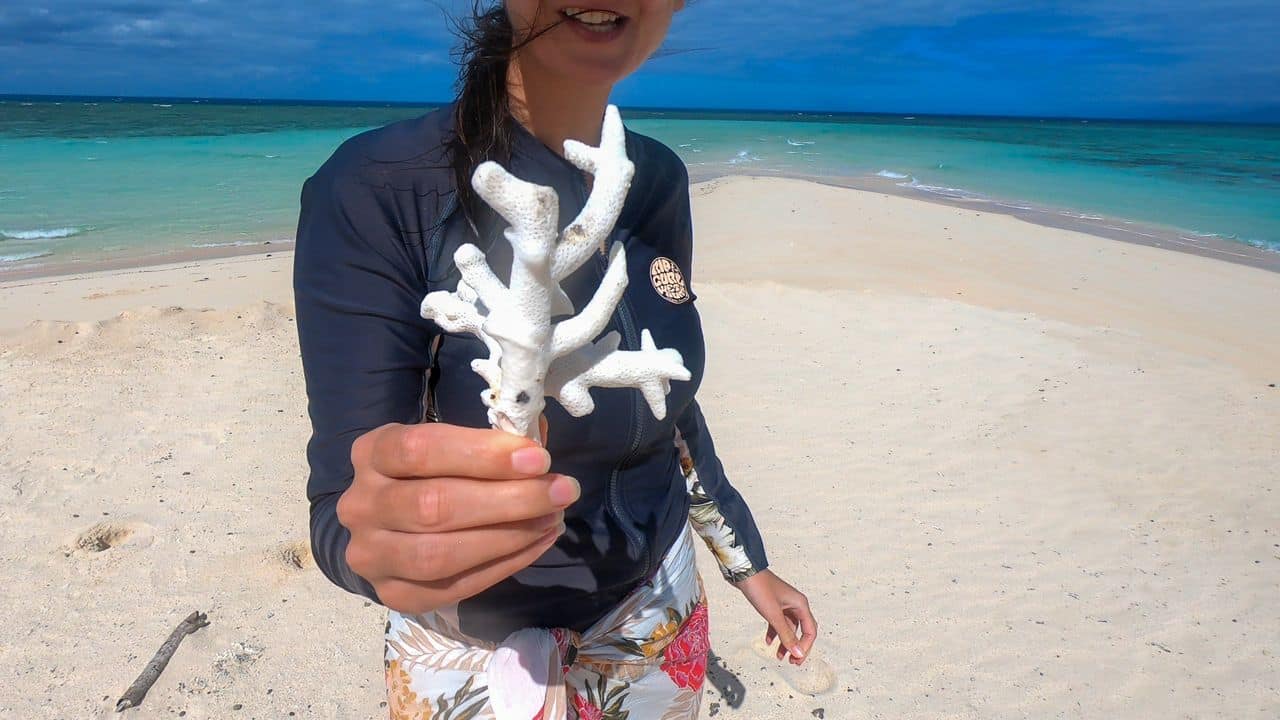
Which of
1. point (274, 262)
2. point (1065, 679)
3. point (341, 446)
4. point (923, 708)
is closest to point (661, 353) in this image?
point (341, 446)

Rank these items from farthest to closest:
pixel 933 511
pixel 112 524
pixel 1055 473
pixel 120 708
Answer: pixel 1055 473 < pixel 933 511 < pixel 112 524 < pixel 120 708

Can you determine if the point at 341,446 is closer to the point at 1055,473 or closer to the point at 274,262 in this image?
the point at 1055,473

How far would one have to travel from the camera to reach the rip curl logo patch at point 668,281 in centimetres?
146

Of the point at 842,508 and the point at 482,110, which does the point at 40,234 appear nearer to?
the point at 842,508

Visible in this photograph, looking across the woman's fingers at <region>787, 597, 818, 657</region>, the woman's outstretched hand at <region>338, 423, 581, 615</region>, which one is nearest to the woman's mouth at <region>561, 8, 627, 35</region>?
the woman's outstretched hand at <region>338, 423, 581, 615</region>

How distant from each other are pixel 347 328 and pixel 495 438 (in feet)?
1.47

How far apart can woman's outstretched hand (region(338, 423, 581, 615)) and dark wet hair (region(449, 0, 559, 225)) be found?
1.63 feet

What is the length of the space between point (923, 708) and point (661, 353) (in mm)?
2840

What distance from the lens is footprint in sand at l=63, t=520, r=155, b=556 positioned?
3.47m

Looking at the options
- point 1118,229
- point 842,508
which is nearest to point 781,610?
point 842,508

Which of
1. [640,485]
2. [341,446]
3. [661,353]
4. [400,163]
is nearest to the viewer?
[661,353]

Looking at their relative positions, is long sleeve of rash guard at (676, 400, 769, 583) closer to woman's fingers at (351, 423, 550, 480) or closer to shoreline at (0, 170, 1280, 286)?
woman's fingers at (351, 423, 550, 480)

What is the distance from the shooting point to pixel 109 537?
3.56m

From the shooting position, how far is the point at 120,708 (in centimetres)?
266
